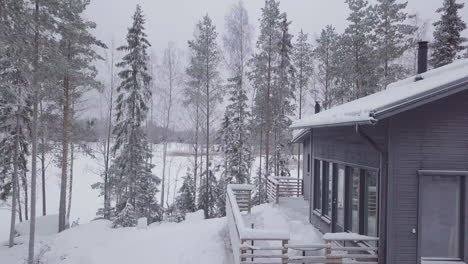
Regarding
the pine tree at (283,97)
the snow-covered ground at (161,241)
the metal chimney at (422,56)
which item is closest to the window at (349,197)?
the snow-covered ground at (161,241)

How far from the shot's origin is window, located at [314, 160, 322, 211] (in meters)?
11.6

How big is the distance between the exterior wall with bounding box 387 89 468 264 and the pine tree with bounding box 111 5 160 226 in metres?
15.6

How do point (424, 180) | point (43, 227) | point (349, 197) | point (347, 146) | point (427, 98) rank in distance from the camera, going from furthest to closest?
point (43, 227), point (349, 197), point (347, 146), point (424, 180), point (427, 98)

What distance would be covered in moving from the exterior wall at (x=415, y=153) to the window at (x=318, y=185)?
444 centimetres

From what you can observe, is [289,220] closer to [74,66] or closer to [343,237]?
[343,237]

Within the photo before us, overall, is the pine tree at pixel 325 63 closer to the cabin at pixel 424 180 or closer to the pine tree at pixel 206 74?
the pine tree at pixel 206 74

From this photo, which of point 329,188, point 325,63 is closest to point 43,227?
point 329,188

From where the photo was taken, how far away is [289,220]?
12.2m

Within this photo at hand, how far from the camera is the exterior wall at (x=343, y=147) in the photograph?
751cm

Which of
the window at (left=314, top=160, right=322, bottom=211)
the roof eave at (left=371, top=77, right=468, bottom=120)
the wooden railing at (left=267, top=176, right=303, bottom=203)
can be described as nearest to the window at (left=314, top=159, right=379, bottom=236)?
the window at (left=314, top=160, right=322, bottom=211)

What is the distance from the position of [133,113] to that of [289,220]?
12.2 meters

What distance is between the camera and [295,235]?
10.3 metres

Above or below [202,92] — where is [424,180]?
below

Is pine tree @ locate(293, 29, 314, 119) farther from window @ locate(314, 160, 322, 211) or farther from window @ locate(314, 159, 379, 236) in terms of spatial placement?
window @ locate(314, 159, 379, 236)
